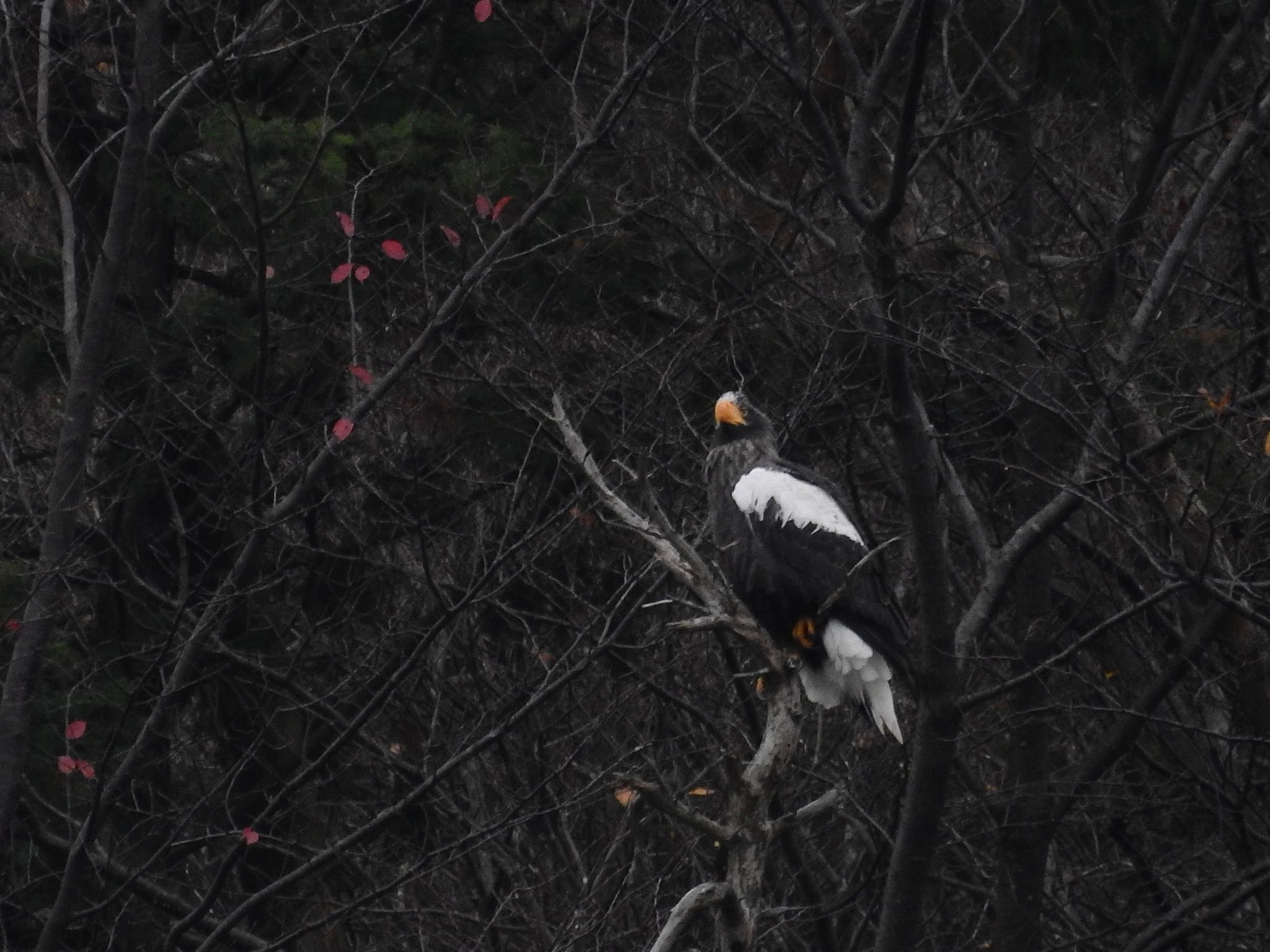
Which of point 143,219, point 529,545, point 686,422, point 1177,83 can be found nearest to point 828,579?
point 686,422

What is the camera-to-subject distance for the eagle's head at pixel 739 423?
20.3ft

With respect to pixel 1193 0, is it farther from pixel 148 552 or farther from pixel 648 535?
pixel 148 552

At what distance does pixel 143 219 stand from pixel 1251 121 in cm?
550

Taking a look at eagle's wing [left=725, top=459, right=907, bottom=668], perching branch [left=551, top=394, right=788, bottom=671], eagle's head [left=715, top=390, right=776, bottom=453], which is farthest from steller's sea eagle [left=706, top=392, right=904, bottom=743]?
Result: perching branch [left=551, top=394, right=788, bottom=671]

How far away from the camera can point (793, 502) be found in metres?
5.84

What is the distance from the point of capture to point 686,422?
21.9ft

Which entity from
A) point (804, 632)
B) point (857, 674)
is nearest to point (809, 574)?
point (804, 632)

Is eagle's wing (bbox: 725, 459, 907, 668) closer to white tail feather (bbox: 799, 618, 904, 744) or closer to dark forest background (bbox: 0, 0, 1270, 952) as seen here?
white tail feather (bbox: 799, 618, 904, 744)

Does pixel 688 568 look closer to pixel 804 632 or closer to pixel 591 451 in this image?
pixel 804 632

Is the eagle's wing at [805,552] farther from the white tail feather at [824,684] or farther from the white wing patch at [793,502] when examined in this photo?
the white tail feather at [824,684]

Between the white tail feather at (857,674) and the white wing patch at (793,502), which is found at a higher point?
the white wing patch at (793,502)

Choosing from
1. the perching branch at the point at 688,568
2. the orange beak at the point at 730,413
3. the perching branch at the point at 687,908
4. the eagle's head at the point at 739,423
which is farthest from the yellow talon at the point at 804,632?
the perching branch at the point at 687,908

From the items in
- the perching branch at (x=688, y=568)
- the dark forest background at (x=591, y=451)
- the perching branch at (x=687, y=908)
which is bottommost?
the dark forest background at (x=591, y=451)

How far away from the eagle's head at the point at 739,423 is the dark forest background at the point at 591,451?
149 mm
